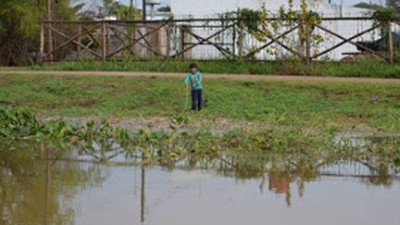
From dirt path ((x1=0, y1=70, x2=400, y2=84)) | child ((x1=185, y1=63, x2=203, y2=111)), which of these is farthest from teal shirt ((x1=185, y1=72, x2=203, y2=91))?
dirt path ((x1=0, y1=70, x2=400, y2=84))

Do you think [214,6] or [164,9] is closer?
[214,6]

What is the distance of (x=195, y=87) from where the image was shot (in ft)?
65.0

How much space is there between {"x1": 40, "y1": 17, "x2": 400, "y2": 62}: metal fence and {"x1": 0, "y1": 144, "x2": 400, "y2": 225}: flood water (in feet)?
49.7

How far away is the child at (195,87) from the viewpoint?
65.0 feet

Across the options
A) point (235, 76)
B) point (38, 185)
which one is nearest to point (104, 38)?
point (235, 76)

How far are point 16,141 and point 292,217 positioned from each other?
26.7ft

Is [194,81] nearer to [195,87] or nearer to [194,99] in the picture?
[195,87]

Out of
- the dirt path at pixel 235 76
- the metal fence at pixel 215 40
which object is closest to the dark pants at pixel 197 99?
the dirt path at pixel 235 76

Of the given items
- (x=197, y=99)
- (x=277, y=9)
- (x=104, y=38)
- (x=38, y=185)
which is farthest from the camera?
(x=277, y=9)

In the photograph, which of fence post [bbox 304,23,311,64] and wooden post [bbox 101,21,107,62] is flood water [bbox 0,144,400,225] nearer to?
fence post [bbox 304,23,311,64]

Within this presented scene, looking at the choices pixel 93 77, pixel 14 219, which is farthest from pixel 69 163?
pixel 93 77

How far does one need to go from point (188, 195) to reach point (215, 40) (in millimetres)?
20238

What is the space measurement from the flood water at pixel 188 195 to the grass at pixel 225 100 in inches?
209

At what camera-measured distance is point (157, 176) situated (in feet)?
39.1
